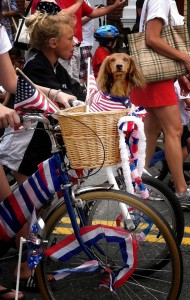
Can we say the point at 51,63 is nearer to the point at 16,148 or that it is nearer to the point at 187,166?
the point at 16,148

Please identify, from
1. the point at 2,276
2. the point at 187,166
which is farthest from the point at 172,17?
the point at 2,276

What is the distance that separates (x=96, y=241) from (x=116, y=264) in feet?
0.71

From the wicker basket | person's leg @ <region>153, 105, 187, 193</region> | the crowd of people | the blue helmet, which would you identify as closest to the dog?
the crowd of people

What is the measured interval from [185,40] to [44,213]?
2.02 meters

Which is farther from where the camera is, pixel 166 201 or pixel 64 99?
pixel 166 201

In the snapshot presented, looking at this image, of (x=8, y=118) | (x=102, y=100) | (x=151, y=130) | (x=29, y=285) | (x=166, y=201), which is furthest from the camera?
(x=151, y=130)

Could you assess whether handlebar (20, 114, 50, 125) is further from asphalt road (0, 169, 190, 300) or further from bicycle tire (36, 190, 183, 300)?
A: asphalt road (0, 169, 190, 300)

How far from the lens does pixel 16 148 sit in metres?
3.27

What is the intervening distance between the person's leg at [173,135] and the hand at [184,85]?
0.41 m

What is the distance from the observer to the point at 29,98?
8.29 feet

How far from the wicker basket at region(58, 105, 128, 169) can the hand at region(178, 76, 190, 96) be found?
2058 millimetres

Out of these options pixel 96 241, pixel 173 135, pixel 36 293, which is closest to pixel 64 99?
pixel 96 241

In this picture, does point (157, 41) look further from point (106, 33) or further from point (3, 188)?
point (106, 33)

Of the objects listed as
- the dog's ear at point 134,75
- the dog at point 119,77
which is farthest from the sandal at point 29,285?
the dog's ear at point 134,75
